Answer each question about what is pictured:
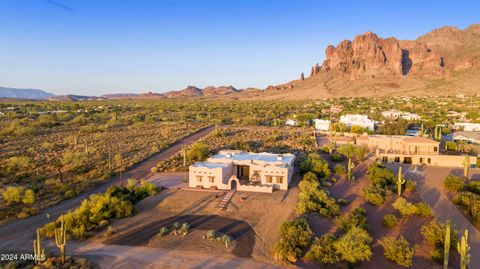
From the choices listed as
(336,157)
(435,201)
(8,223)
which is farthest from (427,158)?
(8,223)

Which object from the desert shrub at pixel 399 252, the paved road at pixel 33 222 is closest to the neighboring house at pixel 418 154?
the desert shrub at pixel 399 252

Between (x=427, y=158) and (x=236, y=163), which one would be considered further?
(x=427, y=158)

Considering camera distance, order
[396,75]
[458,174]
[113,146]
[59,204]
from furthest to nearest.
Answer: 1. [396,75]
2. [113,146]
3. [458,174]
4. [59,204]

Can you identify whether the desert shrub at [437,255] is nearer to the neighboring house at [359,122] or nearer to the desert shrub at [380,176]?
the desert shrub at [380,176]

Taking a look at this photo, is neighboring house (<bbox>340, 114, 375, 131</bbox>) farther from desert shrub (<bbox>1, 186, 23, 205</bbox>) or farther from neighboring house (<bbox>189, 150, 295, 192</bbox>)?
desert shrub (<bbox>1, 186, 23, 205</bbox>)

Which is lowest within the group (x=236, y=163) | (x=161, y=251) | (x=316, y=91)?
(x=161, y=251)

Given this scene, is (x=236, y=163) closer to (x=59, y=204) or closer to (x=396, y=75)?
(x=59, y=204)

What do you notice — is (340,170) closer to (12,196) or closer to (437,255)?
(437,255)

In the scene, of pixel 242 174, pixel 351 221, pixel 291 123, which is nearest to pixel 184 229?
pixel 351 221
